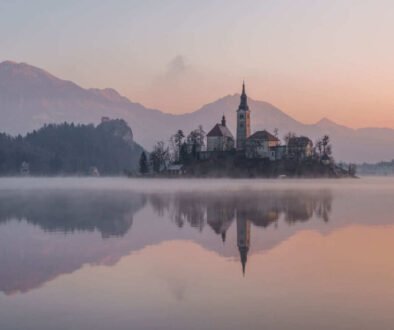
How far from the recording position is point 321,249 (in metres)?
29.9

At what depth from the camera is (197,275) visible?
2286 centimetres

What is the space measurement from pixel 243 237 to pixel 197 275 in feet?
40.6

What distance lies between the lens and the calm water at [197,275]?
16547 millimetres

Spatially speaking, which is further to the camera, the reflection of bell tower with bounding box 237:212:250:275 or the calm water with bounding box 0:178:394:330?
the reflection of bell tower with bounding box 237:212:250:275

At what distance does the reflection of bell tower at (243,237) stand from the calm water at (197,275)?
8 centimetres

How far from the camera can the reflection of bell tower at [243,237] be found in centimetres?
2770

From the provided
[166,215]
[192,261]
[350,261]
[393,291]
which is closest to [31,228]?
[166,215]

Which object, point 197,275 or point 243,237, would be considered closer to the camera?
point 197,275

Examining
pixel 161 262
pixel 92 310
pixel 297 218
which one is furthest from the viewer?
pixel 297 218

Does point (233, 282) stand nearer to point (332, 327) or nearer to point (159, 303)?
point (159, 303)

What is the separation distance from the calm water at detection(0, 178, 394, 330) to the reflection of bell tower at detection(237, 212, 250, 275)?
0.08 metres

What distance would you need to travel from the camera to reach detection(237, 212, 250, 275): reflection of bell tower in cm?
2770

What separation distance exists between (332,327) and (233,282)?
6.38 m

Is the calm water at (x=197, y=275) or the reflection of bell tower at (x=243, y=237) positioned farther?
the reflection of bell tower at (x=243, y=237)
